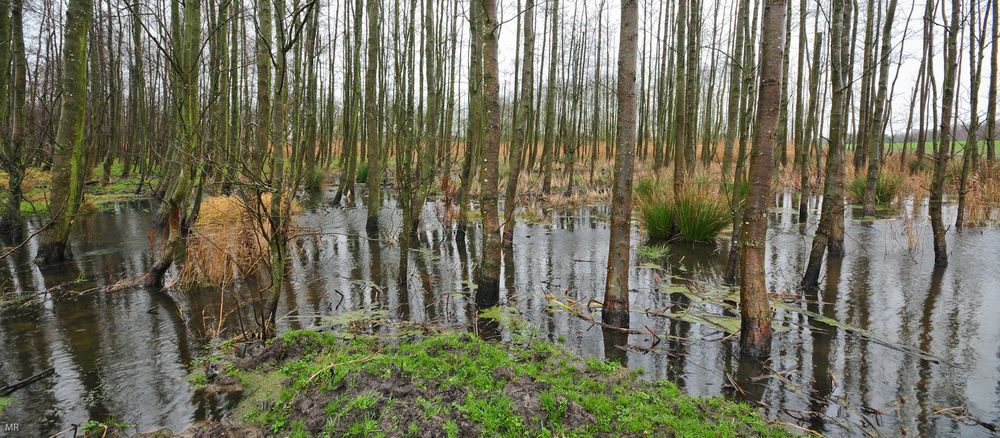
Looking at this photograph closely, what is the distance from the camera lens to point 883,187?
491 inches

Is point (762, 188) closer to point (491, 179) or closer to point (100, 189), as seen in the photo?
point (491, 179)

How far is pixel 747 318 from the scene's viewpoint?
360 centimetres

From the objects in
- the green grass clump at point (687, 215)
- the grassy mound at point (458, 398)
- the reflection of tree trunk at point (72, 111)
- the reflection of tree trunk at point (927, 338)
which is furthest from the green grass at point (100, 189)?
the reflection of tree trunk at point (927, 338)

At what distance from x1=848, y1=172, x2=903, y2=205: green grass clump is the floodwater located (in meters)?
3.93

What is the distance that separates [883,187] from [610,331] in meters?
11.9

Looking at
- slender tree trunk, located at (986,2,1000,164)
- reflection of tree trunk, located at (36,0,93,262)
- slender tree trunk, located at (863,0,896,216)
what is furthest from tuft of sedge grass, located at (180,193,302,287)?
slender tree trunk, located at (986,2,1000,164)

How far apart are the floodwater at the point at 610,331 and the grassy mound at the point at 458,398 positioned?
406 mm

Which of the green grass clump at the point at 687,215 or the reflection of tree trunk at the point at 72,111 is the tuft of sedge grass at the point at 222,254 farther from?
the green grass clump at the point at 687,215

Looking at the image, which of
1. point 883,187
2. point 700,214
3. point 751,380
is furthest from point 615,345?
point 883,187

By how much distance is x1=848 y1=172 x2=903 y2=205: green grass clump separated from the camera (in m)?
12.3

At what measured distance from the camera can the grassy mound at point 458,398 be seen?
236cm

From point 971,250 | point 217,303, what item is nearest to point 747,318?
point 217,303

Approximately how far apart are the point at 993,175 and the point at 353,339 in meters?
14.8

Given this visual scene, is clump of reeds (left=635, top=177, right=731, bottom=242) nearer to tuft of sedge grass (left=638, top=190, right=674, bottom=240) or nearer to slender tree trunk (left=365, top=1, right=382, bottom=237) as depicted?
tuft of sedge grass (left=638, top=190, right=674, bottom=240)
